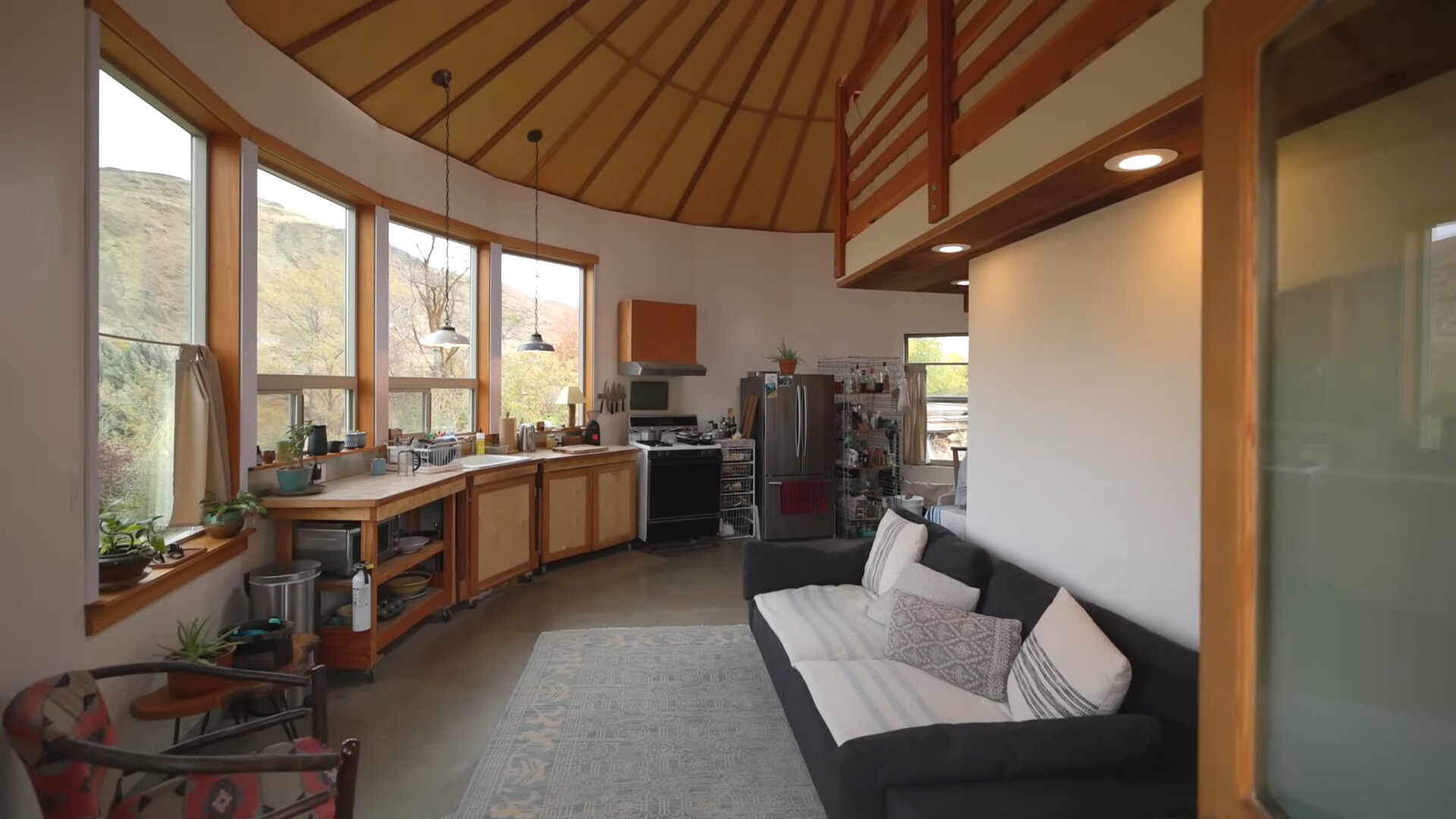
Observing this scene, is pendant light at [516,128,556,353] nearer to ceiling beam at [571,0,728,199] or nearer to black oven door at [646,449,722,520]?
ceiling beam at [571,0,728,199]

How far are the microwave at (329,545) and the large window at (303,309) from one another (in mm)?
542

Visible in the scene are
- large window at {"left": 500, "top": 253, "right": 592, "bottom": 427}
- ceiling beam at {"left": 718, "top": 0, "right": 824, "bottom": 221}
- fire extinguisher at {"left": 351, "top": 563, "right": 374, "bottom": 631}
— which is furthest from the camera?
large window at {"left": 500, "top": 253, "right": 592, "bottom": 427}

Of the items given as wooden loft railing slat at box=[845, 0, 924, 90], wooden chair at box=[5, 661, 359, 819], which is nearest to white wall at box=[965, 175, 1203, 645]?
wooden loft railing slat at box=[845, 0, 924, 90]

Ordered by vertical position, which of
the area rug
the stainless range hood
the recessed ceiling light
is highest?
the recessed ceiling light

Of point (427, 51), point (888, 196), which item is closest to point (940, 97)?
point (888, 196)

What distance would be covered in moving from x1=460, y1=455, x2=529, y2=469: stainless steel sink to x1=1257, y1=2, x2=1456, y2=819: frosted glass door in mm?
4321

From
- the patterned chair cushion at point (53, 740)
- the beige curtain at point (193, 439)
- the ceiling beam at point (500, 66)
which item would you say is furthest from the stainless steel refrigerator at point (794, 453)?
the patterned chair cushion at point (53, 740)

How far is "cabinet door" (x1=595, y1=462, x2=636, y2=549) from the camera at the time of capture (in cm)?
562

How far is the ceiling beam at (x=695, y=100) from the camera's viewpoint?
15.8 ft

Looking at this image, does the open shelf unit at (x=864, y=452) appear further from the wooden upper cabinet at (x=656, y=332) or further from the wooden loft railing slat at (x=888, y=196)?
the wooden loft railing slat at (x=888, y=196)

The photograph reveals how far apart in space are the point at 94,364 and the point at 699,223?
551 centimetres

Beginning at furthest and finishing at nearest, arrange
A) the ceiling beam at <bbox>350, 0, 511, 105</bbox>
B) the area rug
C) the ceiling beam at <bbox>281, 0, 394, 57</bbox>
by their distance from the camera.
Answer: the ceiling beam at <bbox>350, 0, 511, 105</bbox>, the ceiling beam at <bbox>281, 0, 394, 57</bbox>, the area rug

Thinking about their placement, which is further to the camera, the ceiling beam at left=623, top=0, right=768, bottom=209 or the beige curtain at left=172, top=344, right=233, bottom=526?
the ceiling beam at left=623, top=0, right=768, bottom=209

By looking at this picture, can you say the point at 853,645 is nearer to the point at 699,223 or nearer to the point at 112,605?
the point at 112,605
